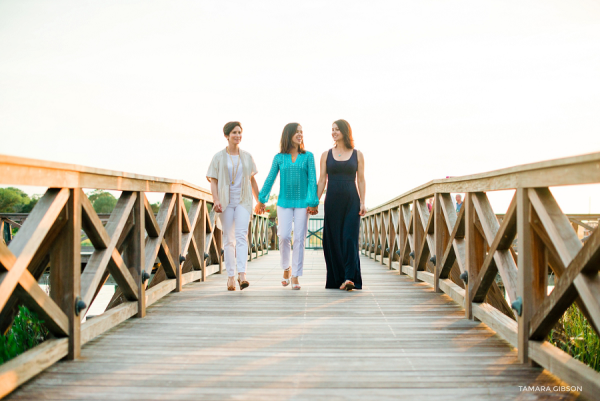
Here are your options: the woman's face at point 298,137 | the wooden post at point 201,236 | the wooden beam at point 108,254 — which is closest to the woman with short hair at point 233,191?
the woman's face at point 298,137

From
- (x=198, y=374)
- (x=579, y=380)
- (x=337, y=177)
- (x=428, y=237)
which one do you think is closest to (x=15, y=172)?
(x=198, y=374)

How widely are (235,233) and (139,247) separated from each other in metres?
1.26

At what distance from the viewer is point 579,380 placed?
1883 mm

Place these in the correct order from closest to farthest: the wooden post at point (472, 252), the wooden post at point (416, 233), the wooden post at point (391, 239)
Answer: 1. the wooden post at point (472, 252)
2. the wooden post at point (416, 233)
3. the wooden post at point (391, 239)

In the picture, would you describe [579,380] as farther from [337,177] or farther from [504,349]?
[337,177]

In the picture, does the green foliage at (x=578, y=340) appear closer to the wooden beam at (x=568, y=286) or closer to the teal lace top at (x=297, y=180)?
the wooden beam at (x=568, y=286)

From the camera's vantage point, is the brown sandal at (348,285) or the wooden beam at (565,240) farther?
the brown sandal at (348,285)

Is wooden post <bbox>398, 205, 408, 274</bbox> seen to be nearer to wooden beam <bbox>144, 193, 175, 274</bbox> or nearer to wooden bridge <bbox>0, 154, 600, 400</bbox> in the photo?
wooden bridge <bbox>0, 154, 600, 400</bbox>

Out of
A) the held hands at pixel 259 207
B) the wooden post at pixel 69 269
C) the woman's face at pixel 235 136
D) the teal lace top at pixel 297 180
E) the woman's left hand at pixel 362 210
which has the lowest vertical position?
the wooden post at pixel 69 269

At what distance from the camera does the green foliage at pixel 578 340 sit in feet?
9.67

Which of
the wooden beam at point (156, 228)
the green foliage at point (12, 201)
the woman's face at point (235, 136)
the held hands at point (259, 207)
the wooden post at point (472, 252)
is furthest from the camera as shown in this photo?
the green foliage at point (12, 201)

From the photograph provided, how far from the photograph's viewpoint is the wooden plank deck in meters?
1.97

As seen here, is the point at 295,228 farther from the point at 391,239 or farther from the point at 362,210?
the point at 391,239

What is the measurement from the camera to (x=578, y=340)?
10.4 feet
